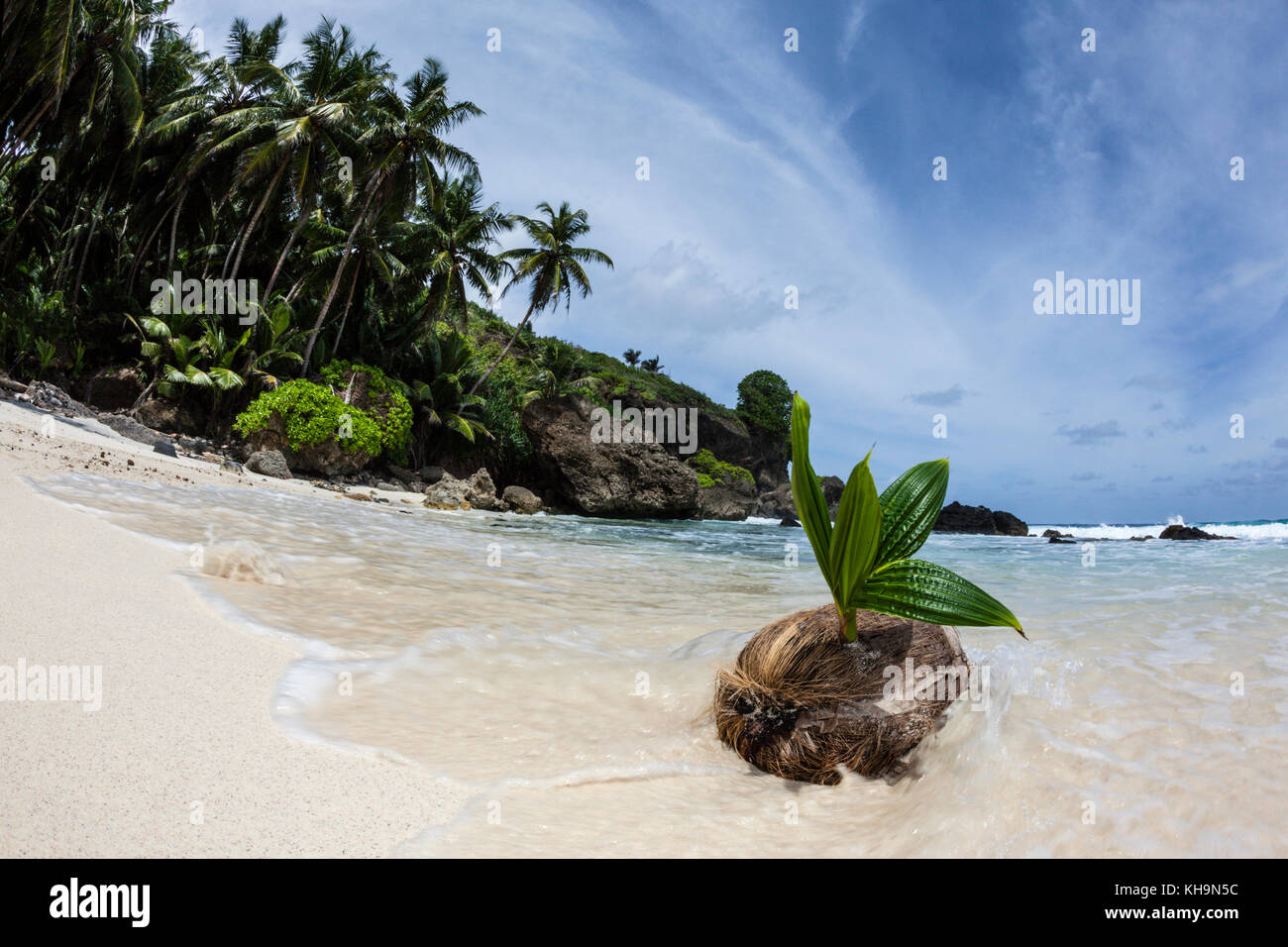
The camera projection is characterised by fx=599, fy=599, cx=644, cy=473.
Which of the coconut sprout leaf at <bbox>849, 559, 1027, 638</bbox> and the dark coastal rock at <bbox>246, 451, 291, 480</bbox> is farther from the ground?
the dark coastal rock at <bbox>246, 451, 291, 480</bbox>

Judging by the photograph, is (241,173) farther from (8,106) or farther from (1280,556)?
(1280,556)

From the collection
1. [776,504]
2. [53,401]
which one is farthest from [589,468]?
[776,504]

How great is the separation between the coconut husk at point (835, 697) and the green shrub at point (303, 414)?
712 inches

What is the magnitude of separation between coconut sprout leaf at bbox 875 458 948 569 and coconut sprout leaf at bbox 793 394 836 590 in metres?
0.21

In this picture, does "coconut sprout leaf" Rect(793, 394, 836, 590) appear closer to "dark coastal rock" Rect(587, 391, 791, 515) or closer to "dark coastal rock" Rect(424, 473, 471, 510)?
"dark coastal rock" Rect(424, 473, 471, 510)

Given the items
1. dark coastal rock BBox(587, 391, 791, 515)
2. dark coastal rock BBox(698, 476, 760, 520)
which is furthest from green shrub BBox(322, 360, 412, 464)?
dark coastal rock BBox(587, 391, 791, 515)

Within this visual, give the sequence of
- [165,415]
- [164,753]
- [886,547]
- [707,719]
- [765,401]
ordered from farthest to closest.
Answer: [765,401], [165,415], [707,719], [886,547], [164,753]

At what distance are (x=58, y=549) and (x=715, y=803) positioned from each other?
4029 millimetres

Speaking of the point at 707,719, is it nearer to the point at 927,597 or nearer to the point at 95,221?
the point at 927,597

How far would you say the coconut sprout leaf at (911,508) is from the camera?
7.95 feet

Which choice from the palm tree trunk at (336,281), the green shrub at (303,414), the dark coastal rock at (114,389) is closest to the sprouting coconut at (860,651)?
the green shrub at (303,414)

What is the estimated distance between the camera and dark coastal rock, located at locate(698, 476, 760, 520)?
35.7 metres

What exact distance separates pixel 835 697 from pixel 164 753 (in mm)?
2225

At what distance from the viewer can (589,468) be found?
84.1 feet
